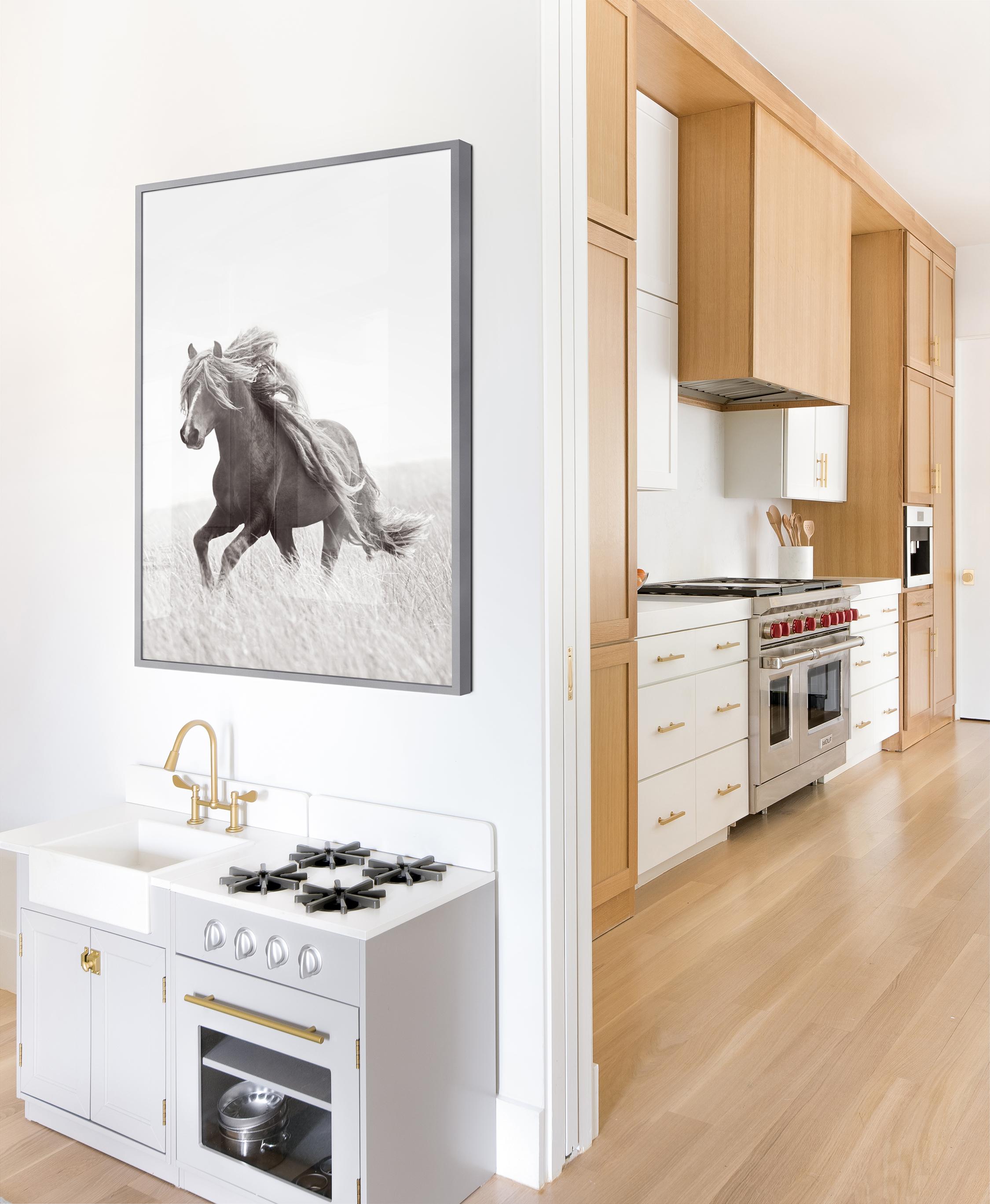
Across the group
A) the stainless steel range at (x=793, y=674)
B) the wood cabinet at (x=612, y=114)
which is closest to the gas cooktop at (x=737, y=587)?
the stainless steel range at (x=793, y=674)

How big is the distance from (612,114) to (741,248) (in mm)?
980

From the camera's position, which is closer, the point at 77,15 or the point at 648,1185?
the point at 648,1185

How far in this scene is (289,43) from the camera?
206cm

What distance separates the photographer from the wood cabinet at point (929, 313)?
5.36 meters

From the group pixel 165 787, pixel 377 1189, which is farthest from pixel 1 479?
pixel 377 1189

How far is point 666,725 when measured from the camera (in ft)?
10.8

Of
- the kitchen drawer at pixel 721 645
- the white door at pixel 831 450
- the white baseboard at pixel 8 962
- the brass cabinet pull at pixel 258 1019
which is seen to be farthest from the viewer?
the white door at pixel 831 450

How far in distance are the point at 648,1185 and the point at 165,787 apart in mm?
1310

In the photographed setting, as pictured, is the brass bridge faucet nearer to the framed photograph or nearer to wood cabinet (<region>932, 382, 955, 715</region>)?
the framed photograph

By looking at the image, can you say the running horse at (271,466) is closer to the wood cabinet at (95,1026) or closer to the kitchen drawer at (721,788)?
the wood cabinet at (95,1026)

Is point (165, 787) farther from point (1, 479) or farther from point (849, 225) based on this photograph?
point (849, 225)

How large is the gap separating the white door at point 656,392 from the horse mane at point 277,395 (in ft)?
5.20

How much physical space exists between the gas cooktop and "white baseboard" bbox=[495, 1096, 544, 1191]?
231cm

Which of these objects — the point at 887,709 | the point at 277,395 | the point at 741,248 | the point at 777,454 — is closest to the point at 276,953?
the point at 277,395
